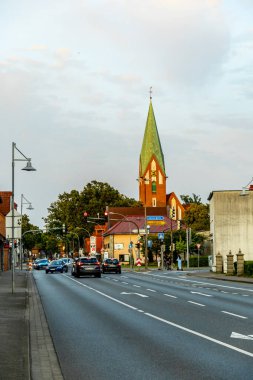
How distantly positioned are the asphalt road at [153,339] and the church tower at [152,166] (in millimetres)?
131012

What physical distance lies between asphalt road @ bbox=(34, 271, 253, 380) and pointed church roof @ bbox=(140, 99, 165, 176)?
130547 millimetres

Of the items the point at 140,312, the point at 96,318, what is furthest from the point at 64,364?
the point at 140,312

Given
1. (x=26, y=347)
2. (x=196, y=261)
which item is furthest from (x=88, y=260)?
(x=26, y=347)

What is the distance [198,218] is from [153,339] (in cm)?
13289

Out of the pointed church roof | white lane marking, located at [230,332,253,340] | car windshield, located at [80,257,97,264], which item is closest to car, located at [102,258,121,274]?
car windshield, located at [80,257,97,264]

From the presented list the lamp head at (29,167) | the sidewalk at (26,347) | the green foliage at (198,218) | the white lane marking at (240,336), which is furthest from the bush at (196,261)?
the white lane marking at (240,336)

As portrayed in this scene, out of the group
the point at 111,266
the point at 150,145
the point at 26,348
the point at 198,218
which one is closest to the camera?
the point at 26,348

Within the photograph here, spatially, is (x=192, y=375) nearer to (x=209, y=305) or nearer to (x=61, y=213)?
(x=209, y=305)

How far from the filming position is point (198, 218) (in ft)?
481

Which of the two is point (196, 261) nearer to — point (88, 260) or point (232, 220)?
point (232, 220)

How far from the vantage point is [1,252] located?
79250 mm

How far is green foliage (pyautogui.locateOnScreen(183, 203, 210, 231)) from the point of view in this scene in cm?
14500

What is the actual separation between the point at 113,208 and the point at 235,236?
74.5 meters

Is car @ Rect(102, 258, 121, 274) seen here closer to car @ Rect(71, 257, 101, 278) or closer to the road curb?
car @ Rect(71, 257, 101, 278)
